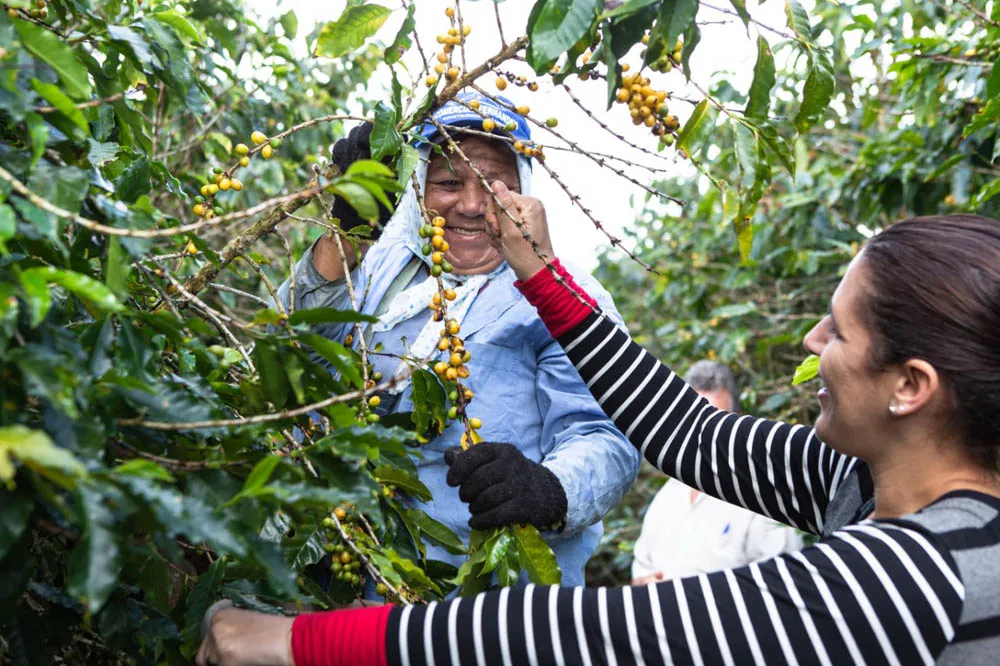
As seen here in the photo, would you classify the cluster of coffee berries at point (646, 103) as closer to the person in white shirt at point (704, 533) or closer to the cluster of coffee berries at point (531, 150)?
the cluster of coffee berries at point (531, 150)

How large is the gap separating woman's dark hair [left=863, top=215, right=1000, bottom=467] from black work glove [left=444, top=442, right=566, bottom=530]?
1.97 feet

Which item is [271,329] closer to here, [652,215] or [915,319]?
[915,319]

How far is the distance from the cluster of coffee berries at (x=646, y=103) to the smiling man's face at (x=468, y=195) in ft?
1.20

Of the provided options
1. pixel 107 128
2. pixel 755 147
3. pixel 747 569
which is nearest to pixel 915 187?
pixel 755 147

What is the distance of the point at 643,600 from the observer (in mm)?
1205

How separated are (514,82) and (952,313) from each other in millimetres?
791

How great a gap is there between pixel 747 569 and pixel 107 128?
4.16 feet

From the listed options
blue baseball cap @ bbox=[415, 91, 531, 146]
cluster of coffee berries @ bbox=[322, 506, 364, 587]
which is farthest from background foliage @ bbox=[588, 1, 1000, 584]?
cluster of coffee berries @ bbox=[322, 506, 364, 587]

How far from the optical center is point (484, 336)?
188 cm

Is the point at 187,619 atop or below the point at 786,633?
atop

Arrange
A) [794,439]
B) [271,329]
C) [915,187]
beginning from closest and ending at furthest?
[271,329]
[794,439]
[915,187]

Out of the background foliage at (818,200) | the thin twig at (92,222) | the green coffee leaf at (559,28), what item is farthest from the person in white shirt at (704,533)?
the thin twig at (92,222)

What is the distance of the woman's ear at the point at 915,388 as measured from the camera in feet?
4.24

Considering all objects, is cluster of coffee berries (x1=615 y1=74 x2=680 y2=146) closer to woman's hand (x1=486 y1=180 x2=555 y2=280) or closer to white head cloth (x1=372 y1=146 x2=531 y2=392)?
woman's hand (x1=486 y1=180 x2=555 y2=280)
